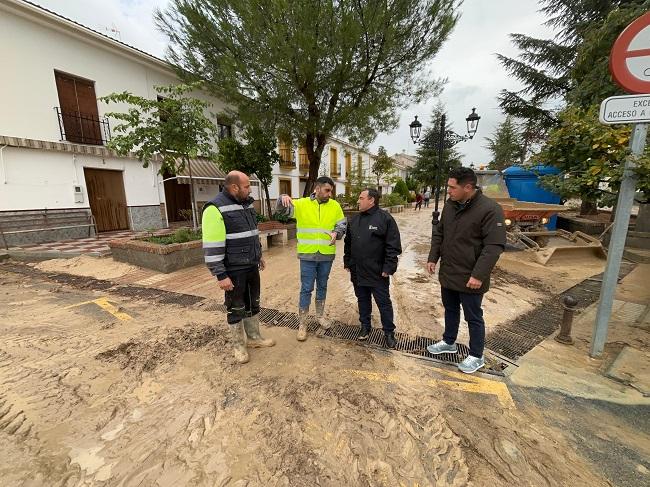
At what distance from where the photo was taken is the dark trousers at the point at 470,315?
2.62 metres

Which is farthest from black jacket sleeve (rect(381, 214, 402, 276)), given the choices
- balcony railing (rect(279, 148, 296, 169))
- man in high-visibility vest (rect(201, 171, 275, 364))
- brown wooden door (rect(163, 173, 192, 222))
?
balcony railing (rect(279, 148, 296, 169))

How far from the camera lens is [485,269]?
2398 mm

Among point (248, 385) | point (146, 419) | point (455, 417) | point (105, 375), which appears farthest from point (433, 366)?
point (105, 375)

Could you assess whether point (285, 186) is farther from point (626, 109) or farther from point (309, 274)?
point (626, 109)

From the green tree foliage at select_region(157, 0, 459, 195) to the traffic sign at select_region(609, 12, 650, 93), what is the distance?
22.2 feet

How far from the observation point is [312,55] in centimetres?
779

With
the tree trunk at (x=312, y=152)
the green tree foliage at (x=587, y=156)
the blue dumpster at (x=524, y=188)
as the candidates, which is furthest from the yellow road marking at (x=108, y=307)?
the blue dumpster at (x=524, y=188)

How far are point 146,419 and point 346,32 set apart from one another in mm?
8932

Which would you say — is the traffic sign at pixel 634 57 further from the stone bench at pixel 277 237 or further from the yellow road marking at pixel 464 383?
the stone bench at pixel 277 237

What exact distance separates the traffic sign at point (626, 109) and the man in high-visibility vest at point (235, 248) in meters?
3.05

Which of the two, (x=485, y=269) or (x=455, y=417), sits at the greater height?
(x=485, y=269)

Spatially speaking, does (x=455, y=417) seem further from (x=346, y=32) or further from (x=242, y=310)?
(x=346, y=32)

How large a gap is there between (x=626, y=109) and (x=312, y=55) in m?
7.27

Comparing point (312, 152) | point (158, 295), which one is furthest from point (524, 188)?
point (158, 295)
